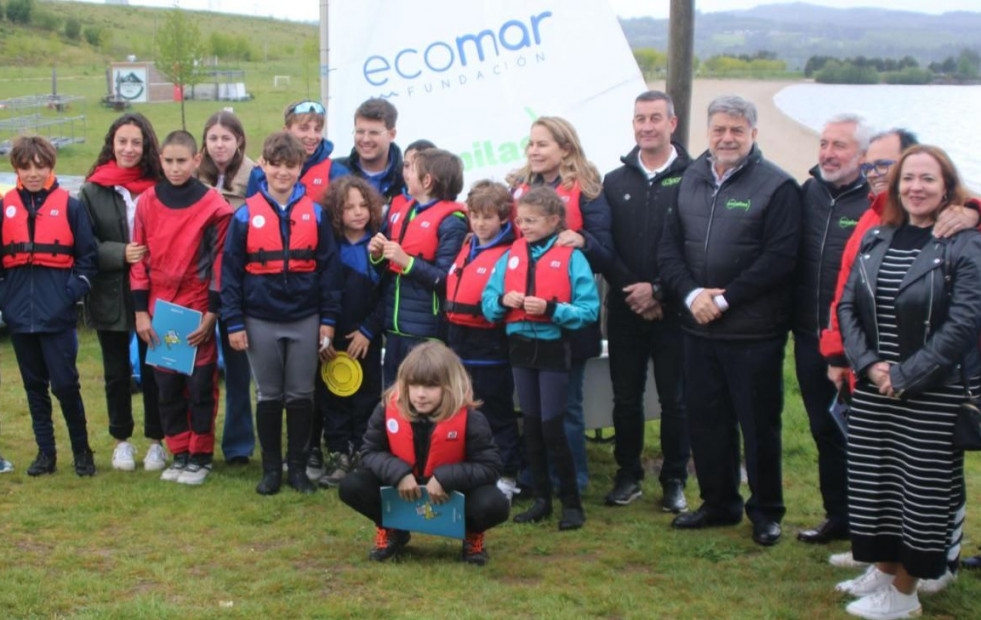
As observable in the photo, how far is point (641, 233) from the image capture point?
564 cm

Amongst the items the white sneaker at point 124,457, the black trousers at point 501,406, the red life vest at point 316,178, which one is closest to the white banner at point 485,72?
the red life vest at point 316,178

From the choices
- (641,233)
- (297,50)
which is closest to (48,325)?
(641,233)

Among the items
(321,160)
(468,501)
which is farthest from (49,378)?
(468,501)

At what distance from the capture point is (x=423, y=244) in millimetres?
5824

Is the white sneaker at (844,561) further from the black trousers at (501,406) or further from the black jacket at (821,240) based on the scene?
the black trousers at (501,406)

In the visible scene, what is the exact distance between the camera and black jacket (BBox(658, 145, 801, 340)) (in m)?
5.02

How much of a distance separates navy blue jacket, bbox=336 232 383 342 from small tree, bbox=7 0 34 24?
64.4 metres

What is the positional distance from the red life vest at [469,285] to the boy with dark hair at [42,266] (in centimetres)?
199

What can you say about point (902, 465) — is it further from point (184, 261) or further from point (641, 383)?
point (184, 261)

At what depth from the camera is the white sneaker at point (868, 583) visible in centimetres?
453

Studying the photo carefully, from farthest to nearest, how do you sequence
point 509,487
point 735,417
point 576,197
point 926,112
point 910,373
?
1. point 926,112
2. point 509,487
3. point 576,197
4. point 735,417
5. point 910,373

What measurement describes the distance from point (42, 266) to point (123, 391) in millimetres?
870

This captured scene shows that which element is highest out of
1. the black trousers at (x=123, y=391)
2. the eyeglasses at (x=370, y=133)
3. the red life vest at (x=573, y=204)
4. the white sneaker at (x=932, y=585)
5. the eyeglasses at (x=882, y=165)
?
the eyeglasses at (x=370, y=133)

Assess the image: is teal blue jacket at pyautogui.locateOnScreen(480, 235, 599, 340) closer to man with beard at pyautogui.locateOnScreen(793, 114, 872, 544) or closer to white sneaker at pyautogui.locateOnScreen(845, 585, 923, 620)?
man with beard at pyautogui.locateOnScreen(793, 114, 872, 544)
